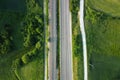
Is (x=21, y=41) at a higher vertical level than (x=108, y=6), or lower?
lower

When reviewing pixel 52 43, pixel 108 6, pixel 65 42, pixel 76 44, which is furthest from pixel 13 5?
pixel 108 6

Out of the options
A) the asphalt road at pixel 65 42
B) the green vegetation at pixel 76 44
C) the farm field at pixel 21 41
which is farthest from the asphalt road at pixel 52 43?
the green vegetation at pixel 76 44

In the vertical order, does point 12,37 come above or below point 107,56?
above

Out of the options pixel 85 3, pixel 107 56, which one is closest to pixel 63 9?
pixel 85 3

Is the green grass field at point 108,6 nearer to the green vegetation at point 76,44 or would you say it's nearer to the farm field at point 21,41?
the green vegetation at point 76,44

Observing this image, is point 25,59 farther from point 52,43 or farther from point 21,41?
point 52,43

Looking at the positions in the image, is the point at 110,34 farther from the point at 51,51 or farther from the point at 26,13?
the point at 26,13

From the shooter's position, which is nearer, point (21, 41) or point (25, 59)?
point (25, 59)
